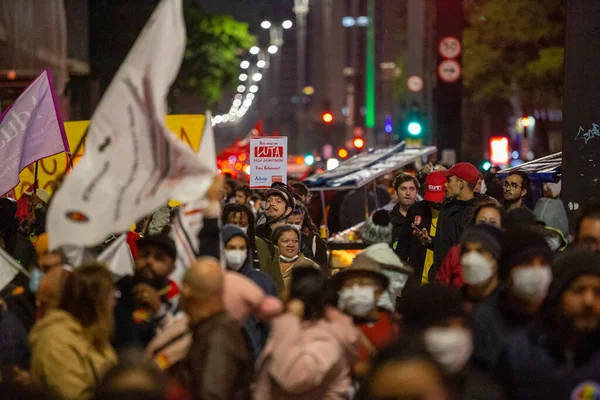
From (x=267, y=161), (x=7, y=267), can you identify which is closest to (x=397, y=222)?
(x=267, y=161)

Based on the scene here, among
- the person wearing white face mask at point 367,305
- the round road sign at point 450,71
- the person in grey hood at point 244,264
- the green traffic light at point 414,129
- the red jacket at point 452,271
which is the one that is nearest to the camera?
the person wearing white face mask at point 367,305

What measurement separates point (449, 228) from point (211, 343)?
16.7ft

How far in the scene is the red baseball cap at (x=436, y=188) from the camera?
1095 centimetres

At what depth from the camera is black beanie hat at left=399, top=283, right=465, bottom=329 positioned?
5.74 metres

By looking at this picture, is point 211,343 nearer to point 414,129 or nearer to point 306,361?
point 306,361

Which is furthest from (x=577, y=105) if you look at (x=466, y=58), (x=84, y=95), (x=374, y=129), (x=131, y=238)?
(x=374, y=129)

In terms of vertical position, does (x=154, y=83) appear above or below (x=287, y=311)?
above

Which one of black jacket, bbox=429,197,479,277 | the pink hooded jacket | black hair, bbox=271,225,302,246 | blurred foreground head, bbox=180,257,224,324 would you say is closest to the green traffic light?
black jacket, bbox=429,197,479,277

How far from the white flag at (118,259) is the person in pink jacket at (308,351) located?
5.12ft

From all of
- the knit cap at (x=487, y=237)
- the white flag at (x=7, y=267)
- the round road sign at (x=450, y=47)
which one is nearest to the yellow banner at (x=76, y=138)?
the white flag at (x=7, y=267)

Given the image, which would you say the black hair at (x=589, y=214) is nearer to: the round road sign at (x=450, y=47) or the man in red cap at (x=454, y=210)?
the man in red cap at (x=454, y=210)

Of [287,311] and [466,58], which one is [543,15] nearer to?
[466,58]

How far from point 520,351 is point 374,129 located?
75.9 meters

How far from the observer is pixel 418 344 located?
4.82 metres
